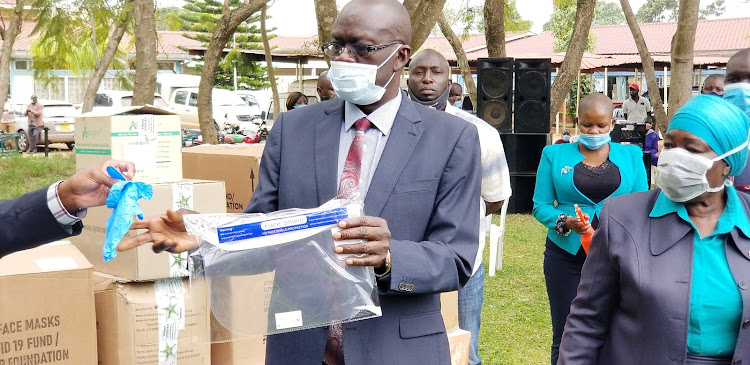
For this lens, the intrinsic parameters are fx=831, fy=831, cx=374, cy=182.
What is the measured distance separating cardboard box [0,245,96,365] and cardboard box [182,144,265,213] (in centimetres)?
130

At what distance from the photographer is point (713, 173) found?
2.64 m

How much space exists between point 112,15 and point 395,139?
12.4 metres

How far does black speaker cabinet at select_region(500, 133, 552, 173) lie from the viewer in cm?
1217

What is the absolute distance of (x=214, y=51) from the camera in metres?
10.2

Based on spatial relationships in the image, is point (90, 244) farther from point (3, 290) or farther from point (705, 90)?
point (705, 90)

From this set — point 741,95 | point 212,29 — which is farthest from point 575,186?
point 212,29

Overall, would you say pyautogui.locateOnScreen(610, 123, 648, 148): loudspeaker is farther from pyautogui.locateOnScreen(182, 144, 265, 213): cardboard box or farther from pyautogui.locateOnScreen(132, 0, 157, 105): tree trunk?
pyautogui.locateOnScreen(182, 144, 265, 213): cardboard box

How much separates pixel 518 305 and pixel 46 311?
4.53 metres

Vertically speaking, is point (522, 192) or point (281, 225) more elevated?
point (281, 225)

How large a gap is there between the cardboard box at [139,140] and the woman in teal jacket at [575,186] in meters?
2.11

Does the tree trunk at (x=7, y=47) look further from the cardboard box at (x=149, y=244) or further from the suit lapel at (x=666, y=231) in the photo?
the suit lapel at (x=666, y=231)

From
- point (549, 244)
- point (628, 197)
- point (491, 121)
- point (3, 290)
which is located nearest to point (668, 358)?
point (628, 197)

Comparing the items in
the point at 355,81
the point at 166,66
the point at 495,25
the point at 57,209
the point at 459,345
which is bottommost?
the point at 459,345

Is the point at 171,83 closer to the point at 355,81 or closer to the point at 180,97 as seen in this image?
the point at 180,97
